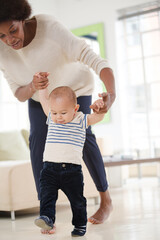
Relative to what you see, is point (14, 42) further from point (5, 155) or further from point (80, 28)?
point (80, 28)

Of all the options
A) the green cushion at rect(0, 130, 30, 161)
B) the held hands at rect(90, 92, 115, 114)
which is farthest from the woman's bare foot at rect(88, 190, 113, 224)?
the green cushion at rect(0, 130, 30, 161)

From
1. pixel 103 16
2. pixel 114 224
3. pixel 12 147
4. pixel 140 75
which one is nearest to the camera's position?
pixel 114 224

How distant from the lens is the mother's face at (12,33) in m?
1.93

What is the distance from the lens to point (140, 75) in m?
6.41

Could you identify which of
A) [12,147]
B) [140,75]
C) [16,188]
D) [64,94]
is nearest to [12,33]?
[64,94]

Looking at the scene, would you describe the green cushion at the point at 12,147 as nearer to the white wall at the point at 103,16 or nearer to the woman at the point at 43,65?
the woman at the point at 43,65

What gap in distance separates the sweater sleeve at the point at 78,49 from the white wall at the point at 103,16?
418 cm

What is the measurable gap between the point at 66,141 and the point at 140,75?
4578mm

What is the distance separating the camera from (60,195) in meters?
3.40

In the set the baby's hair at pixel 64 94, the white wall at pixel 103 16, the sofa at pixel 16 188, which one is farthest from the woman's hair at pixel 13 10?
the white wall at pixel 103 16

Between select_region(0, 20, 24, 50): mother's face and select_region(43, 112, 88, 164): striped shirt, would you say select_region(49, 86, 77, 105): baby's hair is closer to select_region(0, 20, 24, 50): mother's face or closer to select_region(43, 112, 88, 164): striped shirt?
select_region(43, 112, 88, 164): striped shirt

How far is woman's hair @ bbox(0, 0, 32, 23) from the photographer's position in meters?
1.93

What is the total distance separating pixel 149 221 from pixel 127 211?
511 millimetres

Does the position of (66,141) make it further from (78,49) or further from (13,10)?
(13,10)
